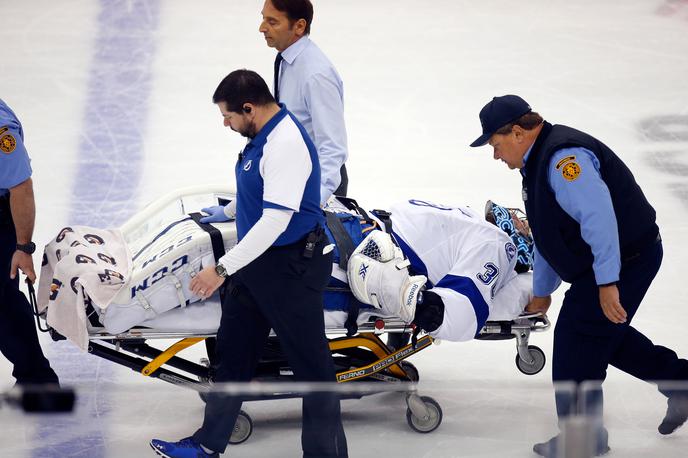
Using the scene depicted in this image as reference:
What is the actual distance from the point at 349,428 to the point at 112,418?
0.65 metres

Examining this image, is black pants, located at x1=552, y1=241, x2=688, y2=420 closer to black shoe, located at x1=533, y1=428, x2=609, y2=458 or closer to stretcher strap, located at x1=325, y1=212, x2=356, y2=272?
stretcher strap, located at x1=325, y1=212, x2=356, y2=272

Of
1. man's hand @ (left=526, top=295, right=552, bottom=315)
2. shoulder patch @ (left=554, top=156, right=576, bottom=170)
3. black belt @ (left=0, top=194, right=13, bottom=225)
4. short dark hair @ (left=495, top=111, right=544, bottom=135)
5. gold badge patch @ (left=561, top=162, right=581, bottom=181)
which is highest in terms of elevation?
short dark hair @ (left=495, top=111, right=544, bottom=135)

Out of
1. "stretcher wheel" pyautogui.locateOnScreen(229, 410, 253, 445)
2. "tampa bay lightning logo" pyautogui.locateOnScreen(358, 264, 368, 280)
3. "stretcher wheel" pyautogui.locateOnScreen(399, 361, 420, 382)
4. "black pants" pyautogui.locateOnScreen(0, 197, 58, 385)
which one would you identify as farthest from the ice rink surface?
"tampa bay lightning logo" pyautogui.locateOnScreen(358, 264, 368, 280)

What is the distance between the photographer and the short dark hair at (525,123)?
11.9ft

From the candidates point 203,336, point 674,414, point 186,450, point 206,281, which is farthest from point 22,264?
point 674,414

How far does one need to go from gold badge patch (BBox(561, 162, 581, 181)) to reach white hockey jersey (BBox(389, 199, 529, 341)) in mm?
676

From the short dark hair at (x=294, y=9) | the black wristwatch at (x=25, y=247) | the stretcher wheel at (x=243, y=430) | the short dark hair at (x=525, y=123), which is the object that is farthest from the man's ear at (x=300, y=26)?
the stretcher wheel at (x=243, y=430)

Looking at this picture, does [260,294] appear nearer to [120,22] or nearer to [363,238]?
[363,238]

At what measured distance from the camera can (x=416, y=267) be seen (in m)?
4.23

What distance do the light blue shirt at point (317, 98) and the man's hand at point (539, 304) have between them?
838 millimetres

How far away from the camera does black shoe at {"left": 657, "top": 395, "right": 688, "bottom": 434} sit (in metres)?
2.71

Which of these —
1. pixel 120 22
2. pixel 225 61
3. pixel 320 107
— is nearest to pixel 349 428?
pixel 320 107

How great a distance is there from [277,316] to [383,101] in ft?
13.2

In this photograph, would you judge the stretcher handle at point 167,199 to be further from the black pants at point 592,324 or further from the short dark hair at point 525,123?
the black pants at point 592,324
